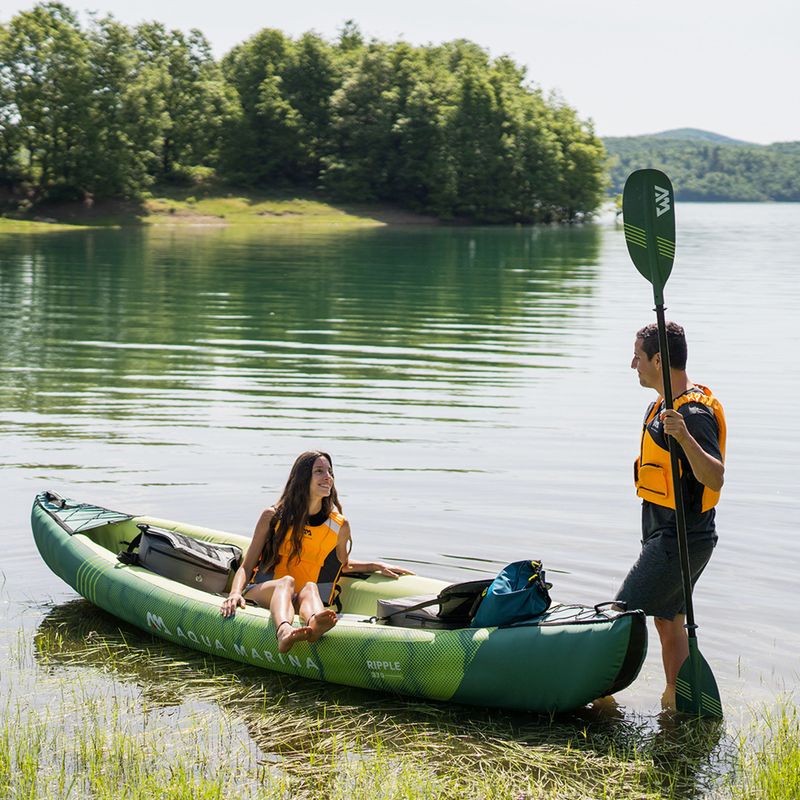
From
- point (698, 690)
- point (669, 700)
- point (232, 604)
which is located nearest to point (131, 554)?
point (232, 604)

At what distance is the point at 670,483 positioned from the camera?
5516 mm

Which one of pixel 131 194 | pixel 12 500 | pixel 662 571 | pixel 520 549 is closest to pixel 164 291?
pixel 12 500

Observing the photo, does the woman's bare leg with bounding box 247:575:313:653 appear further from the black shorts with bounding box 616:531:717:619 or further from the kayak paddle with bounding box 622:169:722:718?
the kayak paddle with bounding box 622:169:722:718

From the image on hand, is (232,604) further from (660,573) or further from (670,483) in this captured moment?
(670,483)

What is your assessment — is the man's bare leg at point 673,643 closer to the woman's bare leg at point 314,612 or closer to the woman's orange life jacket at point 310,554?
the woman's bare leg at point 314,612

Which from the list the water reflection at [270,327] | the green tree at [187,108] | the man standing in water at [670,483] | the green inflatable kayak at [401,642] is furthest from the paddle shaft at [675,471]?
the green tree at [187,108]

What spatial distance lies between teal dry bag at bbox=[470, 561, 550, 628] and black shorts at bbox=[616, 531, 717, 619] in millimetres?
405

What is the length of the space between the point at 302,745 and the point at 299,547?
1.44 m

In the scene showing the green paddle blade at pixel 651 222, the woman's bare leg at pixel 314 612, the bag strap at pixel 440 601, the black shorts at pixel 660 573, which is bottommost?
the woman's bare leg at pixel 314 612

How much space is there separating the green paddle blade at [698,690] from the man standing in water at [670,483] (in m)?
0.27

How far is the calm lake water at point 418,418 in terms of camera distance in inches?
337

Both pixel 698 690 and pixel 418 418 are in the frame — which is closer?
pixel 698 690

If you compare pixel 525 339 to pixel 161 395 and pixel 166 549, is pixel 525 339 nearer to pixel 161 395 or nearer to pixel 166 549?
pixel 161 395

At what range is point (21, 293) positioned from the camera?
26188 millimetres
